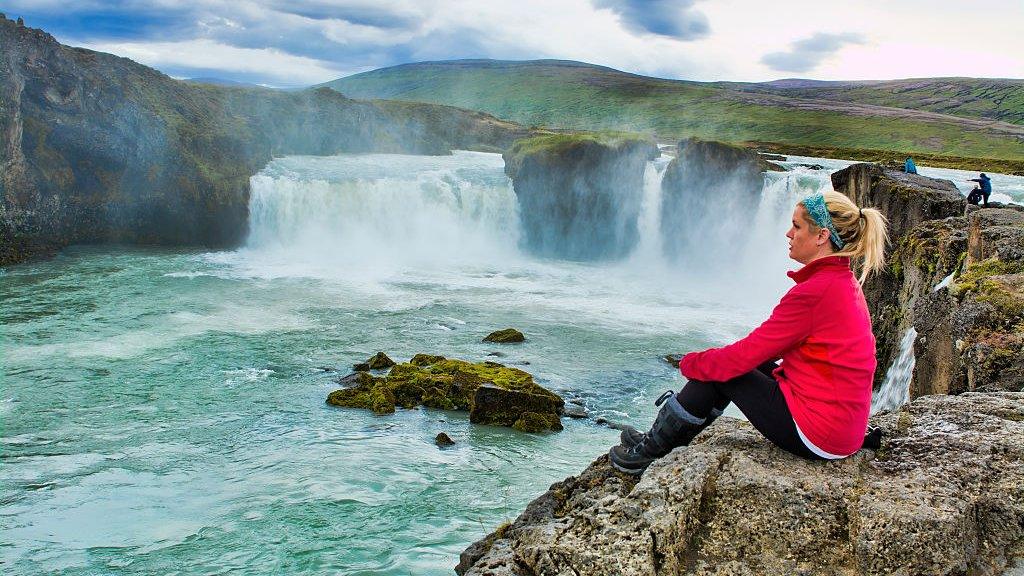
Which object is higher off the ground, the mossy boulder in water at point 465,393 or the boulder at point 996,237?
the boulder at point 996,237

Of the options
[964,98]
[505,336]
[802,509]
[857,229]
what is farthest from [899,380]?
[964,98]

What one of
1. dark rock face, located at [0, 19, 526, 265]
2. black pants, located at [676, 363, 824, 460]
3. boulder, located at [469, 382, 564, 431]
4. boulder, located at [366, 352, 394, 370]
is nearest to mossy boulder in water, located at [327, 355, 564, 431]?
boulder, located at [469, 382, 564, 431]

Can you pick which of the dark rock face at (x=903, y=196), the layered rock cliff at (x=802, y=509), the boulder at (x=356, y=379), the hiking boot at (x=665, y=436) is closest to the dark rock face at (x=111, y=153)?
the boulder at (x=356, y=379)

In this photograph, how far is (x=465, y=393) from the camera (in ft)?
67.6

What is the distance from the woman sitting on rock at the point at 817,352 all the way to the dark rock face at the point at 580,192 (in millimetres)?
48546

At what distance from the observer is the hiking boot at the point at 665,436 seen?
616 cm

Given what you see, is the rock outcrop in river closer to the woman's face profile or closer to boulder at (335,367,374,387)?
the woman's face profile

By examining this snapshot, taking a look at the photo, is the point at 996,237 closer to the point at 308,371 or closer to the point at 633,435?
the point at 633,435

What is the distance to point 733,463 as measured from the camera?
576cm

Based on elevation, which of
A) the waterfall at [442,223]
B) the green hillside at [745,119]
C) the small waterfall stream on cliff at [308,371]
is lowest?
the small waterfall stream on cliff at [308,371]

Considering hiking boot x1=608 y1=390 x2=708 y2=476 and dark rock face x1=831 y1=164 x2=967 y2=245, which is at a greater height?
dark rock face x1=831 y1=164 x2=967 y2=245

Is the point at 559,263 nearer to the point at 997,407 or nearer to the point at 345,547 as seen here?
the point at 345,547

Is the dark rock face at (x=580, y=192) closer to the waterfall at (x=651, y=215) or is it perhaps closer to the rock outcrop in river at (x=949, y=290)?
the waterfall at (x=651, y=215)

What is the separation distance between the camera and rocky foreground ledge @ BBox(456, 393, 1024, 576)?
5.14m
